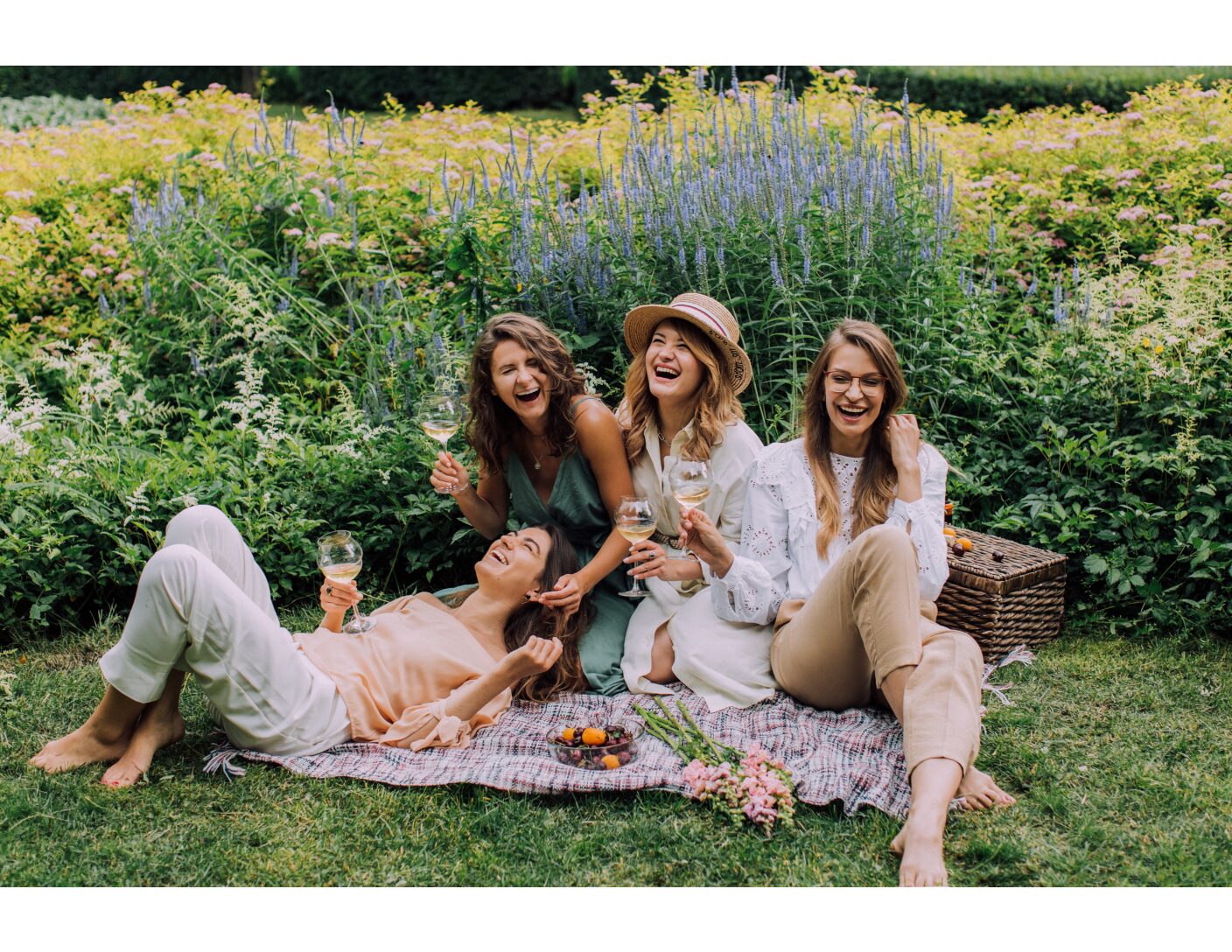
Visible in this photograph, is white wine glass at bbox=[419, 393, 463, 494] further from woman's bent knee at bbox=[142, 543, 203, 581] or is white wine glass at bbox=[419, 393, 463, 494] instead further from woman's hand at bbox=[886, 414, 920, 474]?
woman's hand at bbox=[886, 414, 920, 474]

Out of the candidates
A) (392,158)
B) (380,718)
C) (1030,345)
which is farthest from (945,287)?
(392,158)

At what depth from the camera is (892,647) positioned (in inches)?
130

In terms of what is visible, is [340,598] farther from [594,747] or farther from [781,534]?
[781,534]

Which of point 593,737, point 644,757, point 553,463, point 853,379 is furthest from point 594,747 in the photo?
point 853,379

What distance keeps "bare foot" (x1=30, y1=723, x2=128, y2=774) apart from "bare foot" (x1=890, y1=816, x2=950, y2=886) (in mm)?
2275

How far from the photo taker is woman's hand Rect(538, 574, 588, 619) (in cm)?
373

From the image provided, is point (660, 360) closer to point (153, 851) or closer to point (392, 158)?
point (153, 851)

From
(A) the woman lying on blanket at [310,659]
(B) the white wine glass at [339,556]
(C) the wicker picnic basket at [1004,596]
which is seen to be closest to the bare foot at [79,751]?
(A) the woman lying on blanket at [310,659]

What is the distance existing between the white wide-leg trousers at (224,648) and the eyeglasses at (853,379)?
186cm

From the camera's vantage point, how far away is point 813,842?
307 cm

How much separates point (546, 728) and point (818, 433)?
134 centimetres

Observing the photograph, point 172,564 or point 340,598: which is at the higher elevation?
point 172,564

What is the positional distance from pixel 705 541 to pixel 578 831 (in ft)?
3.17

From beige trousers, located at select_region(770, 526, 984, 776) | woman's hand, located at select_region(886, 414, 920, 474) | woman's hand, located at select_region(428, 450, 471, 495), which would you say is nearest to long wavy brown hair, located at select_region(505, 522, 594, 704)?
woman's hand, located at select_region(428, 450, 471, 495)
